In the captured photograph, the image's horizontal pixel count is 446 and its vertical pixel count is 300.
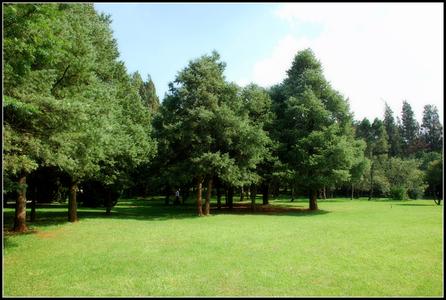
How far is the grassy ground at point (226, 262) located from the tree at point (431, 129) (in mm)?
103740

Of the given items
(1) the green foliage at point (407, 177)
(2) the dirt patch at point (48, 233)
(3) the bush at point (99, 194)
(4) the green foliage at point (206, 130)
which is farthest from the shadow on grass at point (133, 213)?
(1) the green foliage at point (407, 177)

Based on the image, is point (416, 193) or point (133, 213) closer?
point (133, 213)

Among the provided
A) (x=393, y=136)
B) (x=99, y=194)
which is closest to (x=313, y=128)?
(x=99, y=194)

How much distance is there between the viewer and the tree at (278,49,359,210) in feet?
122

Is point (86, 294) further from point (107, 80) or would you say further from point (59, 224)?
point (107, 80)

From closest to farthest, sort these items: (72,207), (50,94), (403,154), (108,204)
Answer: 1. (50,94)
2. (72,207)
3. (108,204)
4. (403,154)

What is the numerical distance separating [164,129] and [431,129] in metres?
105

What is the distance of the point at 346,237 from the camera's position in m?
19.8

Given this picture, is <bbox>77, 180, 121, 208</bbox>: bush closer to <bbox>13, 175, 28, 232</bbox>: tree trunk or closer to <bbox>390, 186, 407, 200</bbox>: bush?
<bbox>13, 175, 28, 232</bbox>: tree trunk

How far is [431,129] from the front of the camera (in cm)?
11512

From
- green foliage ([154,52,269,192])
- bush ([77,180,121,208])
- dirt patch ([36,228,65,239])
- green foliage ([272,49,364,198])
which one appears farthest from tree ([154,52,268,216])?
dirt patch ([36,228,65,239])

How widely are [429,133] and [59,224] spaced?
376 ft

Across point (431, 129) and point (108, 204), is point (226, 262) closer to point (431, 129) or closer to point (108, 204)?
point (108, 204)

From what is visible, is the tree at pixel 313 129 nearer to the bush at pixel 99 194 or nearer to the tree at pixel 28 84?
the bush at pixel 99 194
